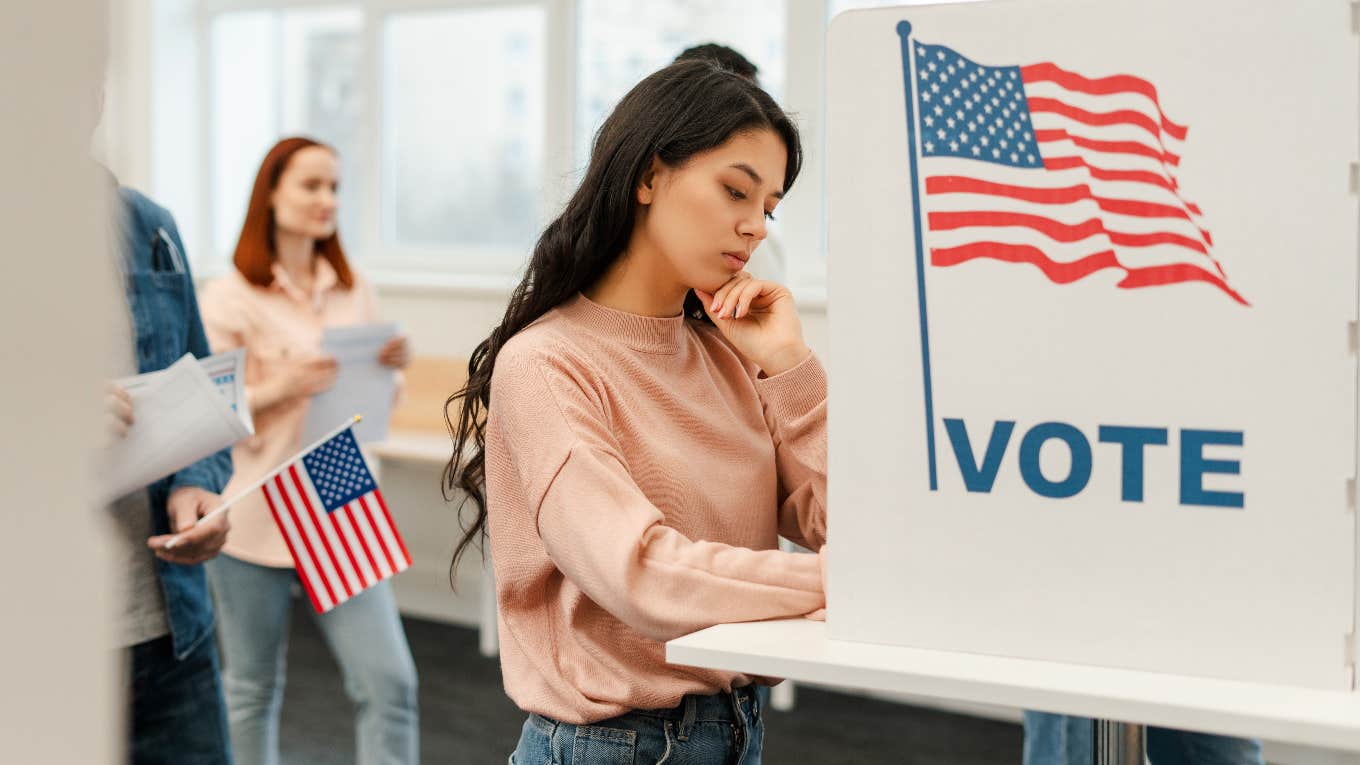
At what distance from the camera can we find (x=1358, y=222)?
40.1 inches

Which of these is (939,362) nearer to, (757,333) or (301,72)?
(757,333)

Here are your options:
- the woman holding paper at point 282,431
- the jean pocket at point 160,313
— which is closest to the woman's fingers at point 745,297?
the jean pocket at point 160,313

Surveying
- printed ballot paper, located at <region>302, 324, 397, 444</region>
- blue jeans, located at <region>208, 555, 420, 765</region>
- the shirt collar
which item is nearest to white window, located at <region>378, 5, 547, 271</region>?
the shirt collar

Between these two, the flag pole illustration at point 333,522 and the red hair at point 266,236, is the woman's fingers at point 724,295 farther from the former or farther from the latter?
the red hair at point 266,236

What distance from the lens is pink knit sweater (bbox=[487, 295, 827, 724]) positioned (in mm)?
1212

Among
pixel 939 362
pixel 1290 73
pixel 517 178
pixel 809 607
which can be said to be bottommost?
pixel 809 607

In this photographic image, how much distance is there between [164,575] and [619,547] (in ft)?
3.42

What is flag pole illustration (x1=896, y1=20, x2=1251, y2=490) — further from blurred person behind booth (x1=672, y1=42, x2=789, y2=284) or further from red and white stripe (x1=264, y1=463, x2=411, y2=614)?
red and white stripe (x1=264, y1=463, x2=411, y2=614)

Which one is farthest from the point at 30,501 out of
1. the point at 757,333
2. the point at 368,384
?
the point at 368,384

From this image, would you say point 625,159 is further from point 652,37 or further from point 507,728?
point 652,37

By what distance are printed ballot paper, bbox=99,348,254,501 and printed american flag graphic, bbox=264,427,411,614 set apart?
2.09ft

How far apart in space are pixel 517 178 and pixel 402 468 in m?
1.29

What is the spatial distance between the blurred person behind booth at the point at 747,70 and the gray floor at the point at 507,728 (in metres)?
1.38

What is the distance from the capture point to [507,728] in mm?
4051
